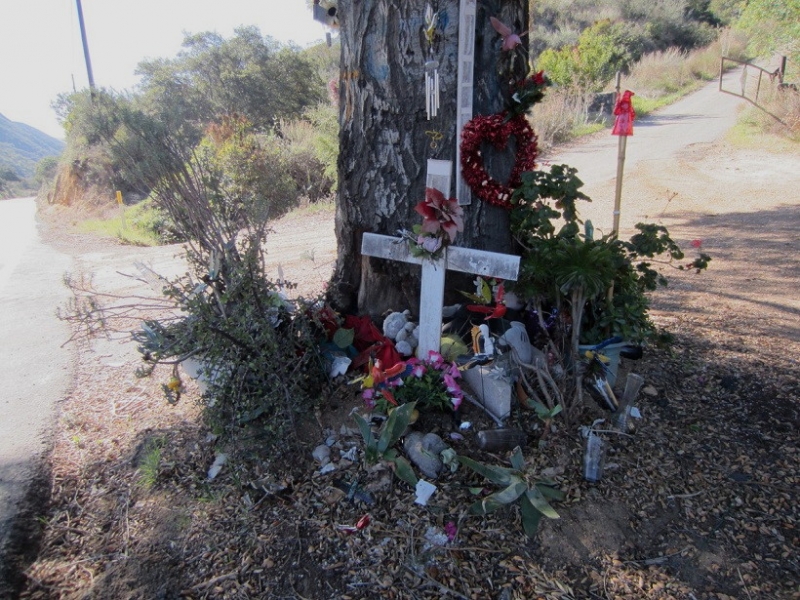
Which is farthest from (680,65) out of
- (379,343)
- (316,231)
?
(379,343)

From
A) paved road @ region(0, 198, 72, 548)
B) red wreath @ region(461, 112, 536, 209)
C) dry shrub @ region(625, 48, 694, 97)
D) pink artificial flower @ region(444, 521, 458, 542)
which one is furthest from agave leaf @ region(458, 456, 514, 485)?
dry shrub @ region(625, 48, 694, 97)

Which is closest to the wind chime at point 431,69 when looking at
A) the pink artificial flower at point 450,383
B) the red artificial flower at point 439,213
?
the red artificial flower at point 439,213

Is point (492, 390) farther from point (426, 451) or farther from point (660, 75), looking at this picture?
point (660, 75)

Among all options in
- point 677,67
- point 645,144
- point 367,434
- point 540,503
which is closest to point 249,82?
point 645,144

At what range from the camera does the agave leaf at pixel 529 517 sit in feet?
6.97

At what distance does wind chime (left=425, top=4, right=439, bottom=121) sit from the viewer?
2.70 m

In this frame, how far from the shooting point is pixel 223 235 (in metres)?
3.01

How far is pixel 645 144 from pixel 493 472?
14.8 meters

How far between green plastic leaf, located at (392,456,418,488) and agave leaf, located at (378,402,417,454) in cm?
9

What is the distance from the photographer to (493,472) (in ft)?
7.32

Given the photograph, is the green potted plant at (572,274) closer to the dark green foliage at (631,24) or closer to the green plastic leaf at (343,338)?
the green plastic leaf at (343,338)

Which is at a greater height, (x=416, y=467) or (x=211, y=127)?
(x=211, y=127)

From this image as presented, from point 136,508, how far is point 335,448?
3.08ft

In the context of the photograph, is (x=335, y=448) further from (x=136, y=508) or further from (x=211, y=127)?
(x=211, y=127)
